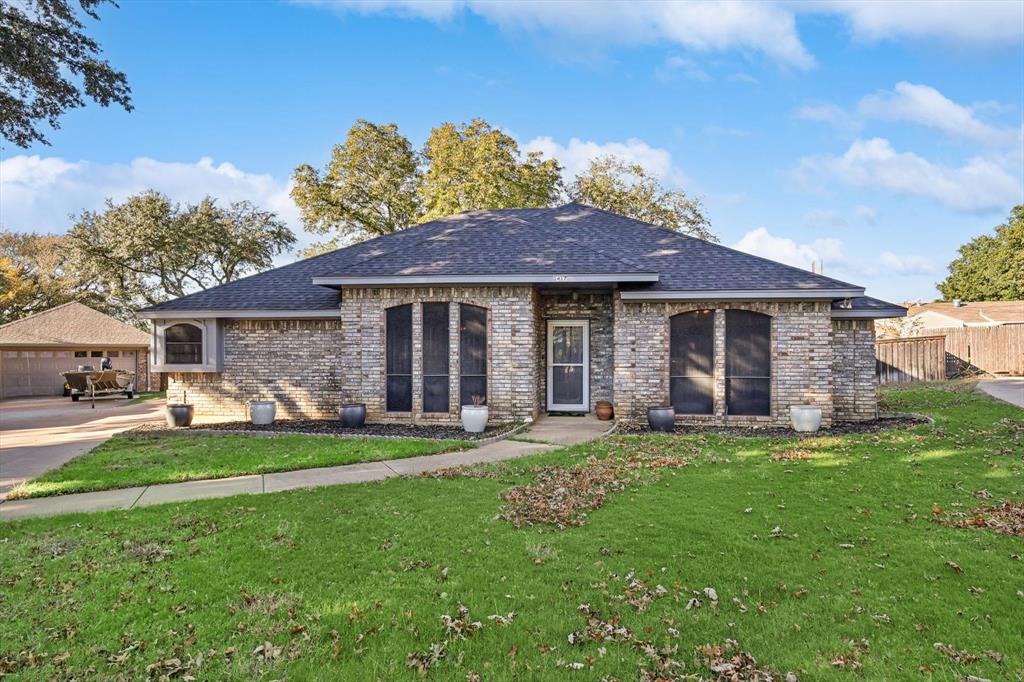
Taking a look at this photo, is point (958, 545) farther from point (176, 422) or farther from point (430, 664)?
point (176, 422)

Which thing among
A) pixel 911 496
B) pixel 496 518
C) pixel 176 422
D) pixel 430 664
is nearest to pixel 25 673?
pixel 430 664

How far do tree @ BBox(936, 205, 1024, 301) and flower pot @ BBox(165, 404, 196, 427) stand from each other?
5359cm

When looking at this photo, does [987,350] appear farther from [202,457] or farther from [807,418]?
[202,457]

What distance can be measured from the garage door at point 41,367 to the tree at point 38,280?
1036cm

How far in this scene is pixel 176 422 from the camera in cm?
1254

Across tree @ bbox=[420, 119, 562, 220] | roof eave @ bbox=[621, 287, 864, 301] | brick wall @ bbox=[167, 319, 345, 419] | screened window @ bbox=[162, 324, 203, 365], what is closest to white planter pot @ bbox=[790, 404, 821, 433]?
roof eave @ bbox=[621, 287, 864, 301]

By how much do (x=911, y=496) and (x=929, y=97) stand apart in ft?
61.9

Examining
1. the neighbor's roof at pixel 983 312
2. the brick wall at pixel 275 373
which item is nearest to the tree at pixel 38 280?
the brick wall at pixel 275 373

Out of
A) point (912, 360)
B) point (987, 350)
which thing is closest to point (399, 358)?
point (912, 360)

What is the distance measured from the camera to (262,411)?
40.7 feet

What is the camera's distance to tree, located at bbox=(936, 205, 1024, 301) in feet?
133

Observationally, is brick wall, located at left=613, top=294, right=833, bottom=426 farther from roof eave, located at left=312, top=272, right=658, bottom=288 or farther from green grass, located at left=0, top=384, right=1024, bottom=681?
green grass, located at left=0, top=384, right=1024, bottom=681

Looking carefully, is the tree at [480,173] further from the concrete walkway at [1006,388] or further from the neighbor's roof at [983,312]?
the neighbor's roof at [983,312]

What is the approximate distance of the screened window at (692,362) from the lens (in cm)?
1182
